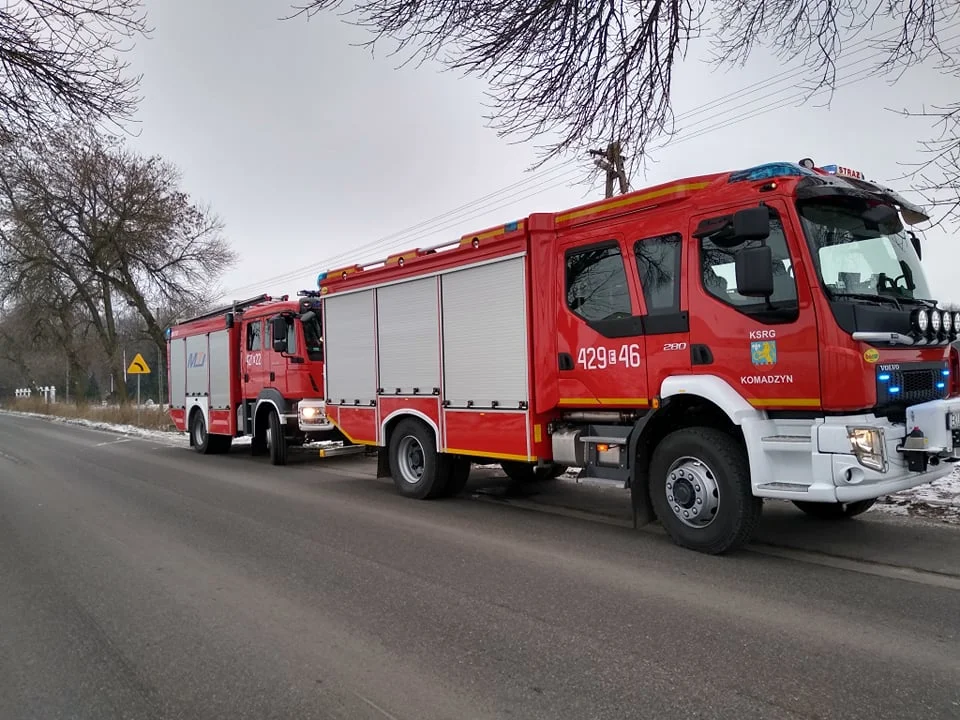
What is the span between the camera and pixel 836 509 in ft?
22.5

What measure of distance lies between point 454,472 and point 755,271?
4.82 metres

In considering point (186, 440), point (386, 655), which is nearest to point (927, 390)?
point (386, 655)

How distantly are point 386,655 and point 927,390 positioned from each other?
463 centimetres

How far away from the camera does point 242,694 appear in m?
3.46

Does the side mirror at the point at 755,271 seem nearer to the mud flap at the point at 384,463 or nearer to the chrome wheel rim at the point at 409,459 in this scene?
the chrome wheel rim at the point at 409,459

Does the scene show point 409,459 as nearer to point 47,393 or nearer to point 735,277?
point 735,277

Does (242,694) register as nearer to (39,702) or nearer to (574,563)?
(39,702)

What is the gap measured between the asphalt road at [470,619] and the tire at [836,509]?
151 mm

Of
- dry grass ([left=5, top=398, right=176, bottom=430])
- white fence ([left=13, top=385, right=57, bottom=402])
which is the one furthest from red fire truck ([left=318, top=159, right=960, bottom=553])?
white fence ([left=13, top=385, right=57, bottom=402])

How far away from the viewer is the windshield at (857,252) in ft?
17.6

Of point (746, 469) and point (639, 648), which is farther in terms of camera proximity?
point (746, 469)

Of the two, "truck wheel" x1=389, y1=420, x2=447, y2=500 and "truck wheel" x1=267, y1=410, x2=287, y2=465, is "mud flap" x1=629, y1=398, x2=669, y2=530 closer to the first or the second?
"truck wheel" x1=389, y1=420, x2=447, y2=500

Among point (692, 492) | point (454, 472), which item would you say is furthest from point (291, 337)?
point (692, 492)

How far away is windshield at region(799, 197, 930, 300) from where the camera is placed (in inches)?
211
